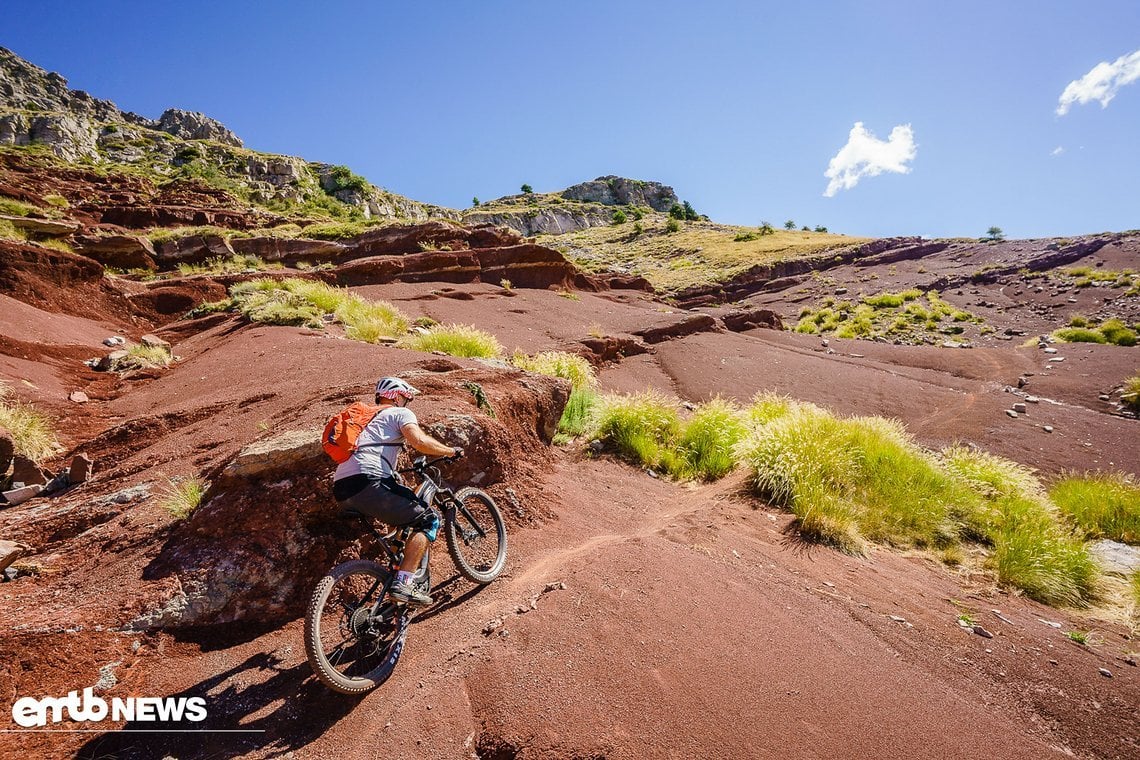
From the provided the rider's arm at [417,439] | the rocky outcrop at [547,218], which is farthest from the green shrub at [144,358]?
the rocky outcrop at [547,218]

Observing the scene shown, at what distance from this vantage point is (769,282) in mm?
41375

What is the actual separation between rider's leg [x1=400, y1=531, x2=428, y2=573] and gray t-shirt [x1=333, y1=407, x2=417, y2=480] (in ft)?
1.79

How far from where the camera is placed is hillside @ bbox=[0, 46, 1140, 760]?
9.32ft

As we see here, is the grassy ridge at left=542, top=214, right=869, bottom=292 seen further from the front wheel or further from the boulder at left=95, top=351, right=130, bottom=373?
the front wheel

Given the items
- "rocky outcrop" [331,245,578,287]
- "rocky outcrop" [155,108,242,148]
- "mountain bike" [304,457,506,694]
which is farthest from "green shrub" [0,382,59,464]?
"rocky outcrop" [155,108,242,148]

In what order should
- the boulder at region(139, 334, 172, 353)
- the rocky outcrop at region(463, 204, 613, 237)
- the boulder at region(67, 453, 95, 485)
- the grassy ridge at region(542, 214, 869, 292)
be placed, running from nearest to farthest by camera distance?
the boulder at region(67, 453, 95, 485) < the boulder at region(139, 334, 172, 353) < the grassy ridge at region(542, 214, 869, 292) < the rocky outcrop at region(463, 204, 613, 237)

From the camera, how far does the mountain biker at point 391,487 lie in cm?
330

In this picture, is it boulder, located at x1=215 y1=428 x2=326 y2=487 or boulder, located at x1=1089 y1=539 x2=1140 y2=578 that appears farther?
boulder, located at x1=1089 y1=539 x2=1140 y2=578

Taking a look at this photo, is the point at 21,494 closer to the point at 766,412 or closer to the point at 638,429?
the point at 638,429

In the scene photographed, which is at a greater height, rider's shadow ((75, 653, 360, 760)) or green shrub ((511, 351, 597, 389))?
green shrub ((511, 351, 597, 389))

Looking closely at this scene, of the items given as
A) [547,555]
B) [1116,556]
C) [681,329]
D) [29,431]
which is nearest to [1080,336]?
[681,329]

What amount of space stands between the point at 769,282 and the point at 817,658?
141 feet

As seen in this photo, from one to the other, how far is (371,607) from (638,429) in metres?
5.33

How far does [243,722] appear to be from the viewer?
2820mm
